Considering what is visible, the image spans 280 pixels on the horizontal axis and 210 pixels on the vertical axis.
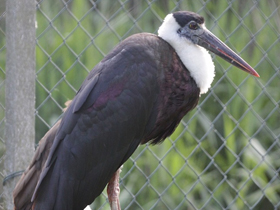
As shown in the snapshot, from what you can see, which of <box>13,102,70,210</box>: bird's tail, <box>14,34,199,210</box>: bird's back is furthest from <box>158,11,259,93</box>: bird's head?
<box>13,102,70,210</box>: bird's tail

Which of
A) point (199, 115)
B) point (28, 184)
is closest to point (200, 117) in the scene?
point (199, 115)

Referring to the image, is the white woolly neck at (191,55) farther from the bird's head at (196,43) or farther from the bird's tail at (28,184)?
the bird's tail at (28,184)

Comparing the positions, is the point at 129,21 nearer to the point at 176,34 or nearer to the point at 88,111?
the point at 176,34

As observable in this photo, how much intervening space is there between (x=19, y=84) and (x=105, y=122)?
371mm

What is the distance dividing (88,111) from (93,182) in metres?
0.28

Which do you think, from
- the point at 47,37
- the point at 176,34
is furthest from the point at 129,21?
the point at 176,34

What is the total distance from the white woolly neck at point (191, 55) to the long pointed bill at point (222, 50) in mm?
43

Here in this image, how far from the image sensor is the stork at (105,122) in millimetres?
2545

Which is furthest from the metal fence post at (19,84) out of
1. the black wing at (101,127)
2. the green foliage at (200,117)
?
the green foliage at (200,117)

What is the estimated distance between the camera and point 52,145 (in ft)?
8.48

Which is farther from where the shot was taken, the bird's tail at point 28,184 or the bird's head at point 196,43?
the bird's head at point 196,43

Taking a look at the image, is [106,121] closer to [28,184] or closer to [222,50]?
[28,184]

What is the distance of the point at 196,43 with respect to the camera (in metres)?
2.89

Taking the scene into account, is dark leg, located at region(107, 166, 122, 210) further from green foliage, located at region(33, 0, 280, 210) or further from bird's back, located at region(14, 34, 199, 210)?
green foliage, located at region(33, 0, 280, 210)
